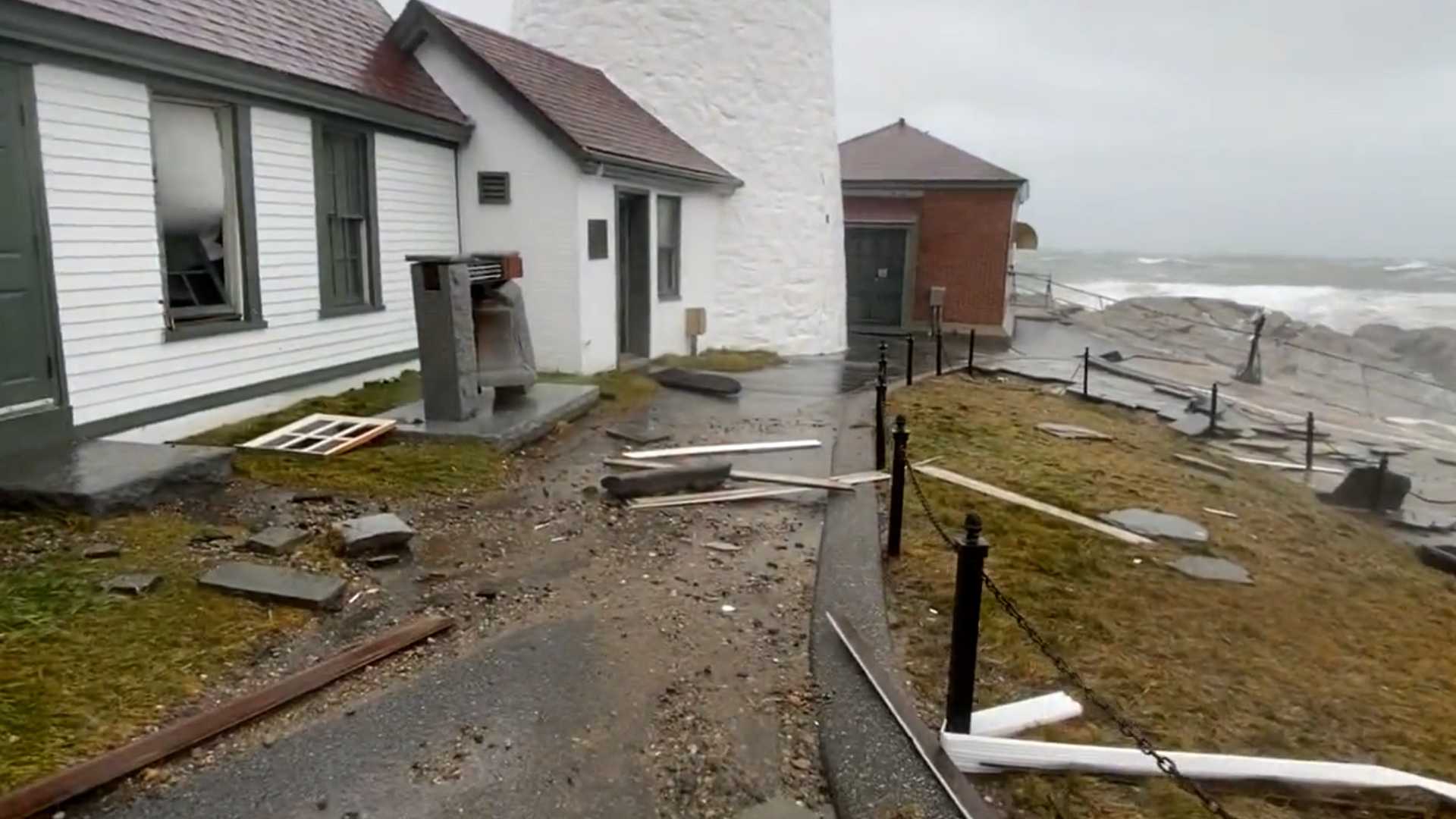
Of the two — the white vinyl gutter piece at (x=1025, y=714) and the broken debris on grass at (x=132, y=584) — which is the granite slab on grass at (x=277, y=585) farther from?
the white vinyl gutter piece at (x=1025, y=714)

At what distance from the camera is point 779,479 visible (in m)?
7.33

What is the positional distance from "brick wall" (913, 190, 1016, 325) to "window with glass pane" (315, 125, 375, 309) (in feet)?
47.7

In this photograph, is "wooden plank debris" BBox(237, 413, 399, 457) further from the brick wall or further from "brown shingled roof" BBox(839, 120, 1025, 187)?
the brick wall

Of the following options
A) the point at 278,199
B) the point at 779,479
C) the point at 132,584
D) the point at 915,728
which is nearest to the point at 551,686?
the point at 915,728

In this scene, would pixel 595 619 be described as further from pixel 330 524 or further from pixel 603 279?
pixel 603 279

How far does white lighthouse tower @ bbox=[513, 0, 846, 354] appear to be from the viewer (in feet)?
52.2

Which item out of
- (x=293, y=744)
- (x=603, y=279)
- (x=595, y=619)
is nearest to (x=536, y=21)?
(x=603, y=279)

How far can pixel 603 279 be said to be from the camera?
12391 millimetres

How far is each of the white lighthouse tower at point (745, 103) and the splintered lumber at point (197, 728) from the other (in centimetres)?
1259

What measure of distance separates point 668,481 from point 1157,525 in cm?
381

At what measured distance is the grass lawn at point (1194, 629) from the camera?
3.94 meters

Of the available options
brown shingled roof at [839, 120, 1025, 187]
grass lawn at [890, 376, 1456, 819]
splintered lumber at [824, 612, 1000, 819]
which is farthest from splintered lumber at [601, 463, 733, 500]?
brown shingled roof at [839, 120, 1025, 187]

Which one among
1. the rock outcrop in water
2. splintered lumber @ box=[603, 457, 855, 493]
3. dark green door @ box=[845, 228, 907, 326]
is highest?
dark green door @ box=[845, 228, 907, 326]

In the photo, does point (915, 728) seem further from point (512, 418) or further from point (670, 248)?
point (670, 248)
